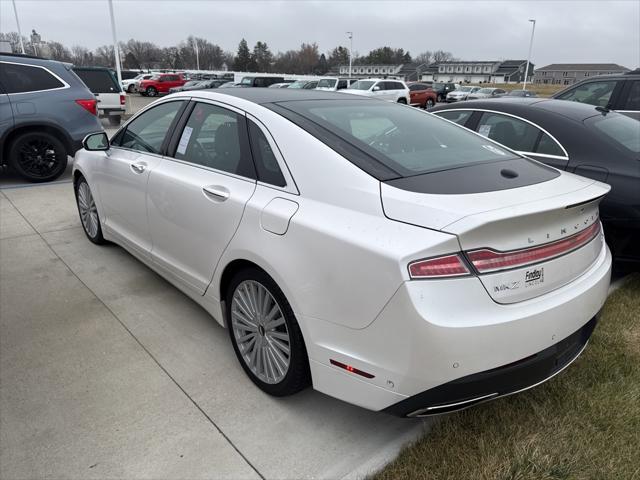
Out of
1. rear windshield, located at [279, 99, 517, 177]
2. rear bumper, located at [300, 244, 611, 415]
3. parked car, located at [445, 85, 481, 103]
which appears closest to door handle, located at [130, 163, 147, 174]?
rear windshield, located at [279, 99, 517, 177]

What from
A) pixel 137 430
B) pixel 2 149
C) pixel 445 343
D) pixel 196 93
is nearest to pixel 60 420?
pixel 137 430

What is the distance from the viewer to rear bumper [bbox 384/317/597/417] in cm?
188

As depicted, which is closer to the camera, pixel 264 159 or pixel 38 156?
pixel 264 159

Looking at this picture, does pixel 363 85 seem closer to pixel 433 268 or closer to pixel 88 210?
pixel 88 210

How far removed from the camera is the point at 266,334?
8.30 feet

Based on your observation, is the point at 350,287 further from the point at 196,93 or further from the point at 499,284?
the point at 196,93

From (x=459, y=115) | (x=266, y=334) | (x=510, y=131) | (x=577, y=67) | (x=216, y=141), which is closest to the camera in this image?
(x=266, y=334)

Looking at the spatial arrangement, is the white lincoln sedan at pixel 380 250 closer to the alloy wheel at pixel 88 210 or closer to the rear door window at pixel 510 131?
the rear door window at pixel 510 131

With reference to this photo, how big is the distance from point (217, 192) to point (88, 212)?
270 centimetres

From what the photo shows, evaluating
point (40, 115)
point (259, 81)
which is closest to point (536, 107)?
point (40, 115)

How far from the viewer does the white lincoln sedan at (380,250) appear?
1821 millimetres

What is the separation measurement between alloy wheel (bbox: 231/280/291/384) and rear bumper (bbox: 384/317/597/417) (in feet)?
2.20

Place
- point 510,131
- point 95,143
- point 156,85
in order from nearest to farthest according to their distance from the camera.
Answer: point 95,143 < point 510,131 < point 156,85

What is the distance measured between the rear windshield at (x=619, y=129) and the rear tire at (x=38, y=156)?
706 cm
